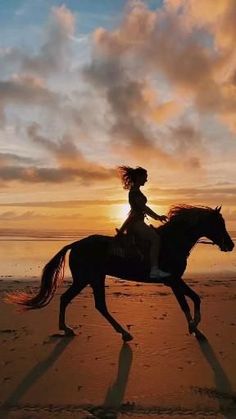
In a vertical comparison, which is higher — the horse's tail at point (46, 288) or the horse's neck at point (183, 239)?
the horse's neck at point (183, 239)

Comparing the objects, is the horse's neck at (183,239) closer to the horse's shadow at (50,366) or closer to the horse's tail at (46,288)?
the horse's tail at (46,288)

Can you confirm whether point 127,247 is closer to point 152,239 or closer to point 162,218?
point 152,239

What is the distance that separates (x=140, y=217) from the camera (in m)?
8.27

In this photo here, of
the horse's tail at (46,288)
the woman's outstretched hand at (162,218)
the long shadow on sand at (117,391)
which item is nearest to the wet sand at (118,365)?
the long shadow on sand at (117,391)

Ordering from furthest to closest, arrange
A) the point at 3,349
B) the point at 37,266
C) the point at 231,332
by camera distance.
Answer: the point at 37,266, the point at 231,332, the point at 3,349

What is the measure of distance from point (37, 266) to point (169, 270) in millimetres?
12687

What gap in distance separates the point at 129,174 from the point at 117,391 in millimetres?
3957

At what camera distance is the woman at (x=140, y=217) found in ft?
26.6

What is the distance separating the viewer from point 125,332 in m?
7.50

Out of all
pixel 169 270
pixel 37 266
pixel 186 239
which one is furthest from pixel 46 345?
pixel 37 266

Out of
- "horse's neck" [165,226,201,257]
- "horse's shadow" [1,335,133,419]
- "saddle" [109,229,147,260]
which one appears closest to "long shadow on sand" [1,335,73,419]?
"horse's shadow" [1,335,133,419]

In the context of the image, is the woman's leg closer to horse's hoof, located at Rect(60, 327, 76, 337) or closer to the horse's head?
the horse's head

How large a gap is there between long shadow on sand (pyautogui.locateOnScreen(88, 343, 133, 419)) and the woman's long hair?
2832 millimetres

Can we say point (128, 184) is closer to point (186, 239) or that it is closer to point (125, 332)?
point (186, 239)
